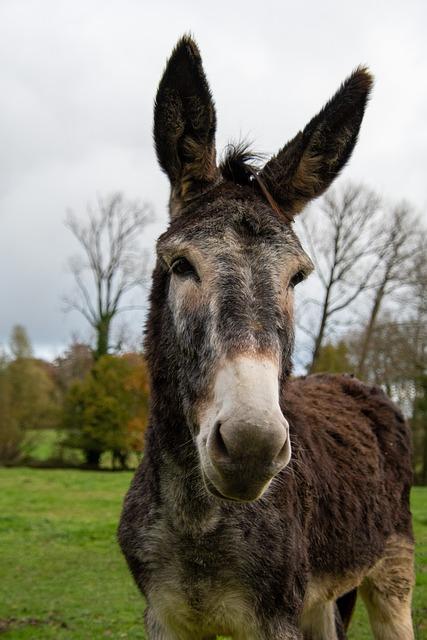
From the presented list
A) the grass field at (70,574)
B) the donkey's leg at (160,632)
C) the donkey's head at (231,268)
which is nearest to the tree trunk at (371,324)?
the grass field at (70,574)

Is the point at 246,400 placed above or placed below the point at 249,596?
above

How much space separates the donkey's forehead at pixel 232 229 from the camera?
3041 millimetres

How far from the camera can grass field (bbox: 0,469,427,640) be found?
313 inches

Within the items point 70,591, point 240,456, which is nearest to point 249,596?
point 240,456

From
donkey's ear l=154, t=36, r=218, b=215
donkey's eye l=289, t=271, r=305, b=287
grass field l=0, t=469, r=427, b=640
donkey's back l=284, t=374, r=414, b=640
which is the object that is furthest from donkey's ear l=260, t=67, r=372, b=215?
grass field l=0, t=469, r=427, b=640

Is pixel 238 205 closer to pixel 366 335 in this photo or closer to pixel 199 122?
pixel 199 122

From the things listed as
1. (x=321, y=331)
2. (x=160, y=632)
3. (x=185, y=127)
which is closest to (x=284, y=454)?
(x=160, y=632)

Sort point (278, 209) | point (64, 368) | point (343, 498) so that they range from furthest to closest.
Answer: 1. point (64, 368)
2. point (343, 498)
3. point (278, 209)

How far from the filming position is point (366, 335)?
97.6 feet

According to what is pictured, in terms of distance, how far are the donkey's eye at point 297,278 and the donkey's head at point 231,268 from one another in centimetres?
1

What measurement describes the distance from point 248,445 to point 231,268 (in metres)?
0.86

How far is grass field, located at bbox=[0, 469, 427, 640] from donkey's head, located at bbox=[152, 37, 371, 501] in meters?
5.26

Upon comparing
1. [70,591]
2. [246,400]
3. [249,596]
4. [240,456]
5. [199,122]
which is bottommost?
[70,591]

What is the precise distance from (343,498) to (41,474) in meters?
26.5
